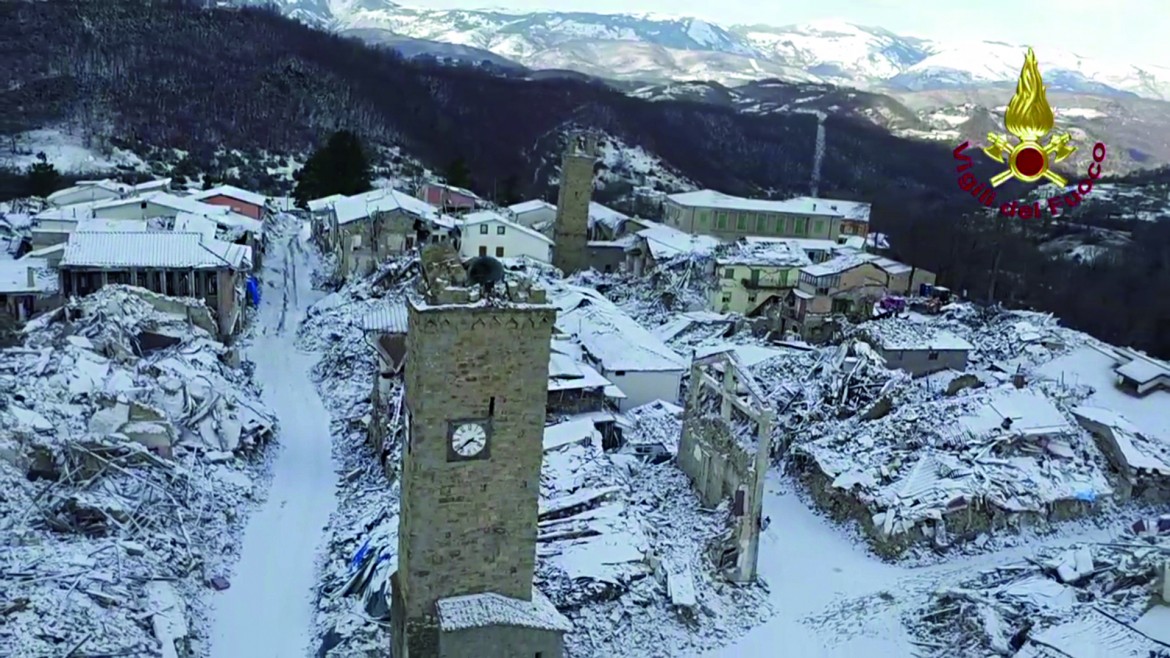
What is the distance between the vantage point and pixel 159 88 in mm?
89000

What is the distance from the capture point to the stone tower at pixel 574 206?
49781mm

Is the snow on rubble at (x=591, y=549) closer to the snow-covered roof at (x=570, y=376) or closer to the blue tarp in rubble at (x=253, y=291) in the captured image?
the snow-covered roof at (x=570, y=376)

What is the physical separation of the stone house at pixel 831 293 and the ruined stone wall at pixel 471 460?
30.3m

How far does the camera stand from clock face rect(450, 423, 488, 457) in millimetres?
13430

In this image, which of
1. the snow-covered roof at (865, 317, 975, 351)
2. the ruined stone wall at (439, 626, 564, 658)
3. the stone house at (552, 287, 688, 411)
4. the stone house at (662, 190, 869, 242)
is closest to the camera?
the ruined stone wall at (439, 626, 564, 658)

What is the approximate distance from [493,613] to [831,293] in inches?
1317

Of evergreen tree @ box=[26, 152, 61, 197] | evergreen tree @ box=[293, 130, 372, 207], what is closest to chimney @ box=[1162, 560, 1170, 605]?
evergreen tree @ box=[293, 130, 372, 207]

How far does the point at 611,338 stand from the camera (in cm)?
3206

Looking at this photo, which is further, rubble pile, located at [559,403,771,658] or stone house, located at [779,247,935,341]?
stone house, located at [779,247,935,341]

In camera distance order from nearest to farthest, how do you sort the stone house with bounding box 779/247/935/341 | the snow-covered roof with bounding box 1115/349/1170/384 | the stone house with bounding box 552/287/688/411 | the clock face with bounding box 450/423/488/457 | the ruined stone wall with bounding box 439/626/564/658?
the ruined stone wall with bounding box 439/626/564/658 → the clock face with bounding box 450/423/488/457 → the stone house with bounding box 552/287/688/411 → the snow-covered roof with bounding box 1115/349/1170/384 → the stone house with bounding box 779/247/935/341

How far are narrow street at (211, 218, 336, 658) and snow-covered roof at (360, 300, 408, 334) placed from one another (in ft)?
8.70

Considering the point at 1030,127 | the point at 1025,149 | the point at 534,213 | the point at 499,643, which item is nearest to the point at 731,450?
the point at 499,643

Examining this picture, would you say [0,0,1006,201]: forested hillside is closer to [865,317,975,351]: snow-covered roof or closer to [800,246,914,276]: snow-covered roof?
[800,246,914,276]: snow-covered roof

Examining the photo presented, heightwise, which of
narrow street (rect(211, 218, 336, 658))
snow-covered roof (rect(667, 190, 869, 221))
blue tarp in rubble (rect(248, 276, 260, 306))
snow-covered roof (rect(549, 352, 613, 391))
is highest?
snow-covered roof (rect(667, 190, 869, 221))
